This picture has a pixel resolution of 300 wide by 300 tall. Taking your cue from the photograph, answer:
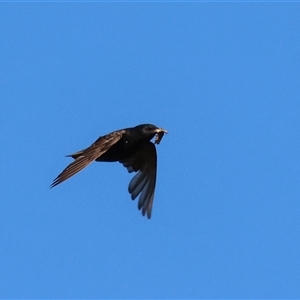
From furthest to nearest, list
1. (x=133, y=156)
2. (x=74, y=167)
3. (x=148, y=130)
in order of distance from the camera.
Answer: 1. (x=133, y=156)
2. (x=148, y=130)
3. (x=74, y=167)

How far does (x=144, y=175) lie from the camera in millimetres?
19266

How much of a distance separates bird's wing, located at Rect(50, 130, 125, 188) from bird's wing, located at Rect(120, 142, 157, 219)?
1.57m

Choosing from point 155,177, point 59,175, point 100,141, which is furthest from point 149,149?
point 59,175

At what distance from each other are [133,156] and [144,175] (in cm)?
45

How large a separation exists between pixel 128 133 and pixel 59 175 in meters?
2.06

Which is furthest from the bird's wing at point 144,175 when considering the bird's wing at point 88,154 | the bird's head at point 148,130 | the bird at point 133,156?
the bird's wing at point 88,154

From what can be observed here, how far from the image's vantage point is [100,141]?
1734 centimetres

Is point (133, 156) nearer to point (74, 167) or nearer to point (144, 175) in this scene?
point (144, 175)

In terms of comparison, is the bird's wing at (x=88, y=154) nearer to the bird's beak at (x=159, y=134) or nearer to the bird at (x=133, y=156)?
the bird at (x=133, y=156)

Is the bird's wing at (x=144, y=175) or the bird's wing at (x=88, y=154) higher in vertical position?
the bird's wing at (x=144, y=175)

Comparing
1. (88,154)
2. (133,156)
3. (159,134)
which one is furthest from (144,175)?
(88,154)

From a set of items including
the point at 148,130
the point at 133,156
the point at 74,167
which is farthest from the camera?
the point at 133,156

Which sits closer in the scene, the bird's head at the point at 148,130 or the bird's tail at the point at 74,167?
the bird's tail at the point at 74,167

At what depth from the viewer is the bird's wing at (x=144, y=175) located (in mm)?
18984
